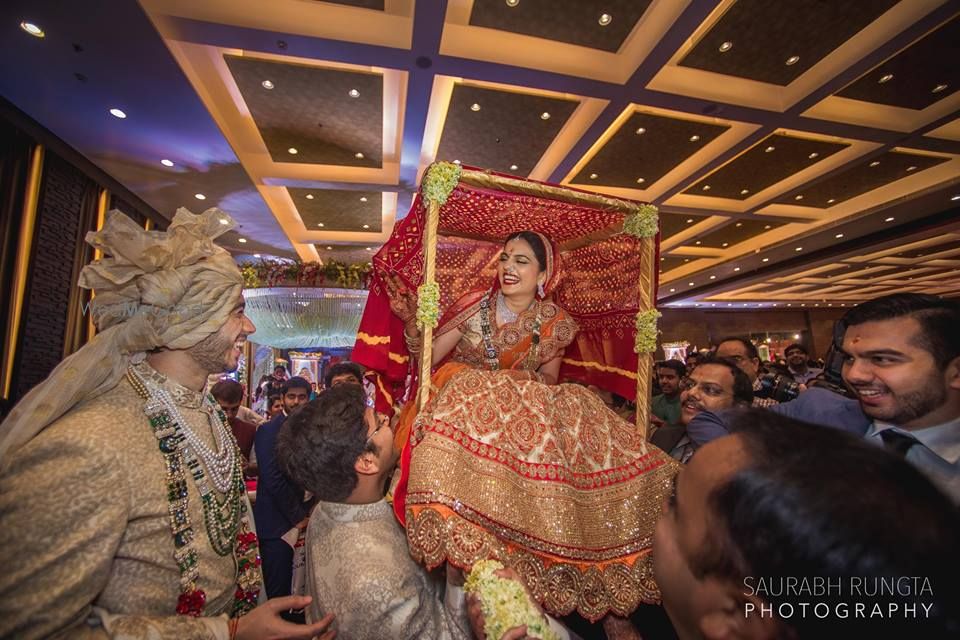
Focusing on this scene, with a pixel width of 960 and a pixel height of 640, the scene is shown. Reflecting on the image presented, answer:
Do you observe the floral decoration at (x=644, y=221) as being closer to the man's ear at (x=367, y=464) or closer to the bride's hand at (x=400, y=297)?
the bride's hand at (x=400, y=297)

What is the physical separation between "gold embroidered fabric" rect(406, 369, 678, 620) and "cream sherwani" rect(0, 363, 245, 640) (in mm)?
816

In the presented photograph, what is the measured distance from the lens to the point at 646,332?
3.13 metres

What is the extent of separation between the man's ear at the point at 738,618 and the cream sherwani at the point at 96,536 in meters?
1.44

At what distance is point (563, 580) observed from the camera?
180 centimetres

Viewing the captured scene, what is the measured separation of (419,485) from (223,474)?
2.58 ft

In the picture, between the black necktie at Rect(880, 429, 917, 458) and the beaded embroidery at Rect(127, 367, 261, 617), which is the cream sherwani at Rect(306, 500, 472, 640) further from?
the black necktie at Rect(880, 429, 917, 458)

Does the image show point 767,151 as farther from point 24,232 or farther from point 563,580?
point 24,232

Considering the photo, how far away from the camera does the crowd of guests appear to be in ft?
2.53

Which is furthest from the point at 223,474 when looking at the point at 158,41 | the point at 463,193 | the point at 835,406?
the point at 158,41

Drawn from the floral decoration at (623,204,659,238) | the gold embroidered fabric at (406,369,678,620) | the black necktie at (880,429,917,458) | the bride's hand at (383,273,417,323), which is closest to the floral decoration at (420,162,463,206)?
the bride's hand at (383,273,417,323)

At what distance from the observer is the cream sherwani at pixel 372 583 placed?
166 centimetres

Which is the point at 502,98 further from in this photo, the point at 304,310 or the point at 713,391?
→ the point at 713,391

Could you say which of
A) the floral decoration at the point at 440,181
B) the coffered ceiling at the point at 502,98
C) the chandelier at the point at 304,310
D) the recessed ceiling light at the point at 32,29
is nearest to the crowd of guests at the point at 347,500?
the floral decoration at the point at 440,181

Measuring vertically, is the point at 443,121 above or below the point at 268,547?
above
